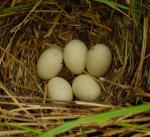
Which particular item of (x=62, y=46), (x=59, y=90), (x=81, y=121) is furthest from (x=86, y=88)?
(x=81, y=121)

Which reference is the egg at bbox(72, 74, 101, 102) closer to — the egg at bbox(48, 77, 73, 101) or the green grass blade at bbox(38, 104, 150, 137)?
the egg at bbox(48, 77, 73, 101)

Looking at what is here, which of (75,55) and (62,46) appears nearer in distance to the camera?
(75,55)

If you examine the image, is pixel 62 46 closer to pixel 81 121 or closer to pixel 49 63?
pixel 49 63

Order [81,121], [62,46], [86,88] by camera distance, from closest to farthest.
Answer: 1. [81,121]
2. [86,88]
3. [62,46]

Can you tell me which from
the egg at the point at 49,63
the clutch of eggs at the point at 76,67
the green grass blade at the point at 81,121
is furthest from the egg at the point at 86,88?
the green grass blade at the point at 81,121

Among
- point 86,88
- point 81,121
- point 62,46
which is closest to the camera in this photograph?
point 81,121

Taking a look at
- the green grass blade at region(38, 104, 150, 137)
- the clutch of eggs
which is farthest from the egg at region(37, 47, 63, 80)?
the green grass blade at region(38, 104, 150, 137)

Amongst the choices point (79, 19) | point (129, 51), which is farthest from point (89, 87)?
point (79, 19)
